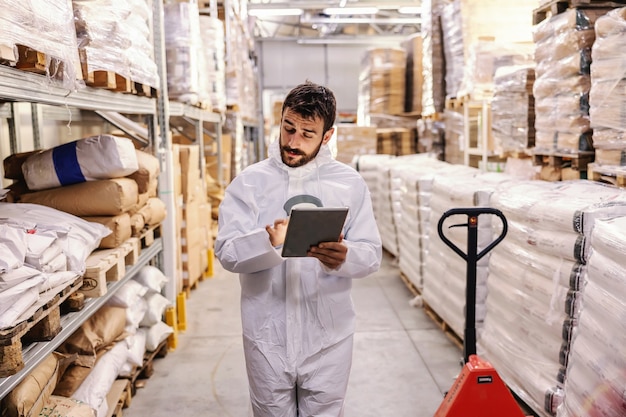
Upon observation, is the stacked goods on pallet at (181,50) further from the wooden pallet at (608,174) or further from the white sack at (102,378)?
the wooden pallet at (608,174)

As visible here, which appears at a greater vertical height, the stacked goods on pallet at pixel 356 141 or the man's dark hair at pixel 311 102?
the man's dark hair at pixel 311 102

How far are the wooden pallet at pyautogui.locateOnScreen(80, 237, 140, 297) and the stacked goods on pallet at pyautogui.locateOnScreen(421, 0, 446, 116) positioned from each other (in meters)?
5.41

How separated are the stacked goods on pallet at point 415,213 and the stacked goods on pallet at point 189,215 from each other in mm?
2336

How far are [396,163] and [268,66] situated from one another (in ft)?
33.9

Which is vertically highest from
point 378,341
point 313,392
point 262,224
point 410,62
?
point 410,62

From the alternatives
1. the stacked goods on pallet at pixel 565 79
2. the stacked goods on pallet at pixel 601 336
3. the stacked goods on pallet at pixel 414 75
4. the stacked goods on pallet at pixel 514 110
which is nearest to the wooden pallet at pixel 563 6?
the stacked goods on pallet at pixel 565 79

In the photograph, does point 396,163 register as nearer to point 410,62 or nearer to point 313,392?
point 410,62

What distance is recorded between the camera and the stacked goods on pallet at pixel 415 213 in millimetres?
6008

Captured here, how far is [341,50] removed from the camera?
59.2 ft

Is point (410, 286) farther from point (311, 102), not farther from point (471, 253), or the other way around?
point (311, 102)

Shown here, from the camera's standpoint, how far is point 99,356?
3662 mm

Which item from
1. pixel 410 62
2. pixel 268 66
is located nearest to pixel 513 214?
pixel 410 62

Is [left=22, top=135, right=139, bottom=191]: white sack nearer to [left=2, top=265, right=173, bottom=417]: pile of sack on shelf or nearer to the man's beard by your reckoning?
[left=2, top=265, right=173, bottom=417]: pile of sack on shelf

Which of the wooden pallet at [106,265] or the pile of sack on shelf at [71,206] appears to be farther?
the wooden pallet at [106,265]
